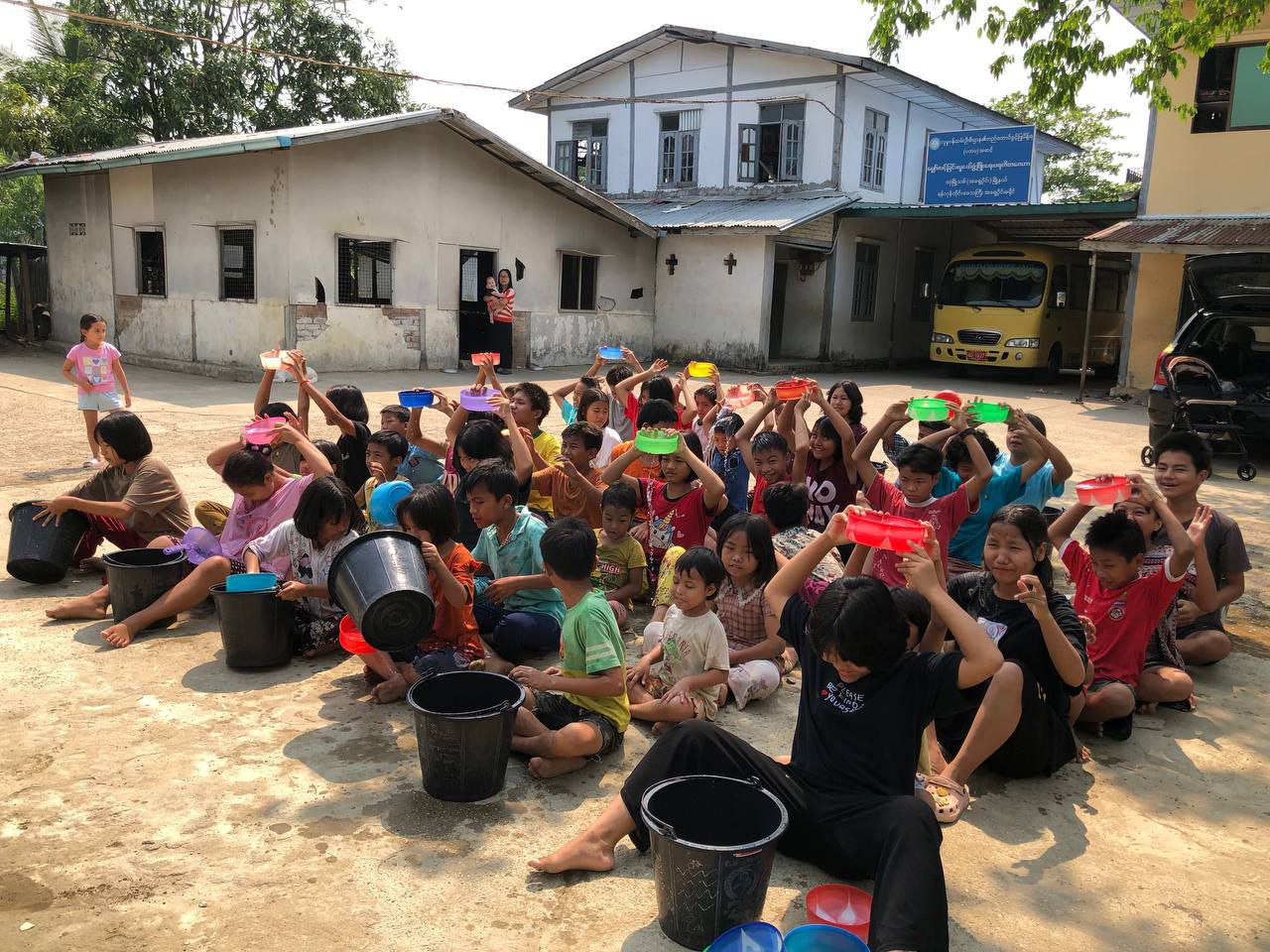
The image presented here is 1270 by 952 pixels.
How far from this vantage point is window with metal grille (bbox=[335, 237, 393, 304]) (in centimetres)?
1540

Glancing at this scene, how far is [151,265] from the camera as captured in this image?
1652cm

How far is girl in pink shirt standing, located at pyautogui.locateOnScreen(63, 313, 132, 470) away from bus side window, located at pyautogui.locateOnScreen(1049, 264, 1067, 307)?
50.3ft

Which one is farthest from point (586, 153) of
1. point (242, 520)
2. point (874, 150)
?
point (242, 520)

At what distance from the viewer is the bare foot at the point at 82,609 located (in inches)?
183

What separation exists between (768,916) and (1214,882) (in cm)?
136

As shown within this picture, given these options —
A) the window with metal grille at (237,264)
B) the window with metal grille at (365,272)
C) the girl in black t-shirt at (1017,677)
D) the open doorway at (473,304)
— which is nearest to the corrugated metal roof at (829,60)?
the open doorway at (473,304)

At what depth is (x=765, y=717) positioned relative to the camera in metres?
3.96

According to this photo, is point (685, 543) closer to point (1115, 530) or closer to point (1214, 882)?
point (1115, 530)

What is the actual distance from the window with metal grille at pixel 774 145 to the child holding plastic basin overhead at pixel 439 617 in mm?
18861

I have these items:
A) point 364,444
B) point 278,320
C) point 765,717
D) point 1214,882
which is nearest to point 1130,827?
point 1214,882

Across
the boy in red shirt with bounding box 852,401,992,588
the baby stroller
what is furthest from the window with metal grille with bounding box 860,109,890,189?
the boy in red shirt with bounding box 852,401,992,588

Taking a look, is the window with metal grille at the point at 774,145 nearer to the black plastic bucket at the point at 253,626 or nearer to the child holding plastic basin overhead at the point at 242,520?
the child holding plastic basin overhead at the point at 242,520

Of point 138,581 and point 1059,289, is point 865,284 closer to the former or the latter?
point 1059,289

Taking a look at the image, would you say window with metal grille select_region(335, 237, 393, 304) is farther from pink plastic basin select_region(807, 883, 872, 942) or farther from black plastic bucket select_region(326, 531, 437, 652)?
pink plastic basin select_region(807, 883, 872, 942)
